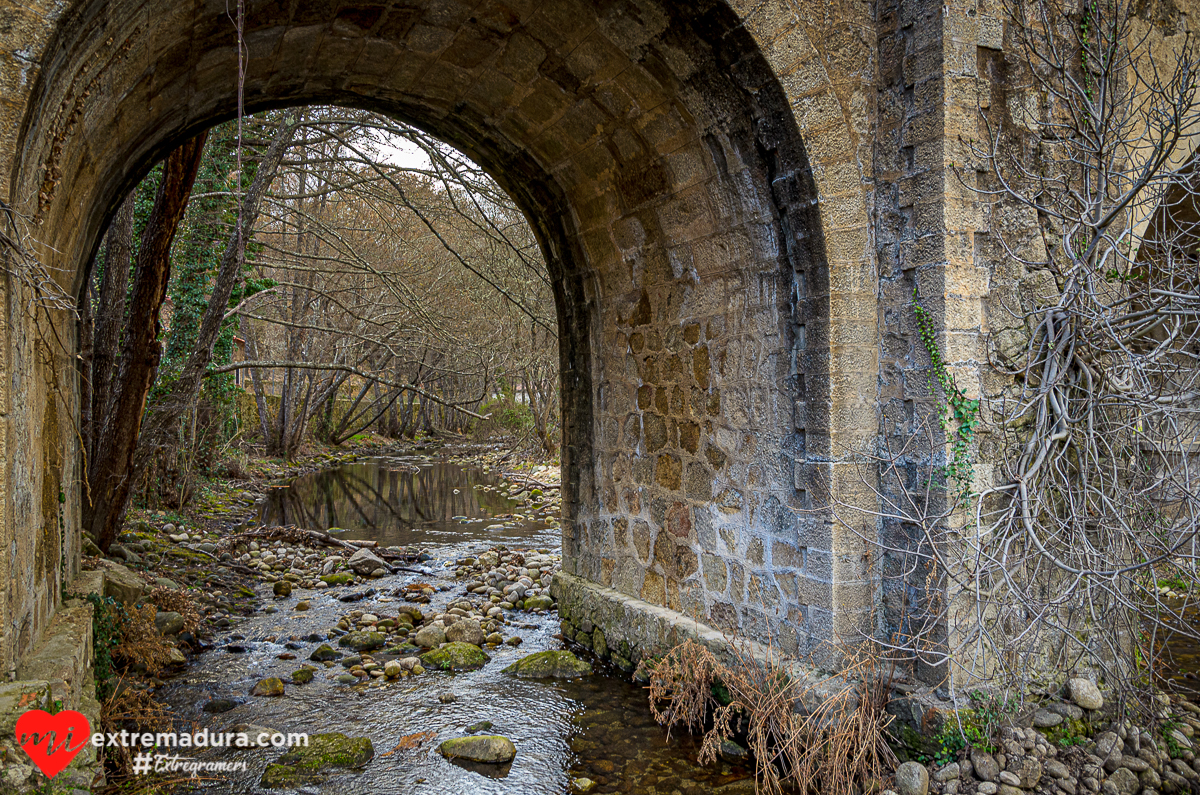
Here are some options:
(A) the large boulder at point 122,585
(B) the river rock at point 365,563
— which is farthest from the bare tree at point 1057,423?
(B) the river rock at point 365,563

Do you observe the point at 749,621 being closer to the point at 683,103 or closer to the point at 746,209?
the point at 746,209

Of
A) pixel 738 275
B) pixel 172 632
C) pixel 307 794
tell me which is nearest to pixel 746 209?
pixel 738 275

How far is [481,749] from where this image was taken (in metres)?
3.88

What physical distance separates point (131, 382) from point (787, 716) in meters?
5.61

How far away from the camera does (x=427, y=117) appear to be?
528cm

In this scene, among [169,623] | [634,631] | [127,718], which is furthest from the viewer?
[169,623]

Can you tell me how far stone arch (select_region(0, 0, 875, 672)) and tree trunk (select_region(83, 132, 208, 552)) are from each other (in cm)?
175

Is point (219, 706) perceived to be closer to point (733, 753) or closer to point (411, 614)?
point (411, 614)

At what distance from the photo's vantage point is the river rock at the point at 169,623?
541 cm

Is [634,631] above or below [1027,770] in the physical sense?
above

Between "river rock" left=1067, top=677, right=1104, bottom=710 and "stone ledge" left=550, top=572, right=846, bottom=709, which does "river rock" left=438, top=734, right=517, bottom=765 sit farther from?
"river rock" left=1067, top=677, right=1104, bottom=710

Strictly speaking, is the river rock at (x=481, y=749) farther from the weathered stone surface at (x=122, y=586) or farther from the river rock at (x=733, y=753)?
the weathered stone surface at (x=122, y=586)

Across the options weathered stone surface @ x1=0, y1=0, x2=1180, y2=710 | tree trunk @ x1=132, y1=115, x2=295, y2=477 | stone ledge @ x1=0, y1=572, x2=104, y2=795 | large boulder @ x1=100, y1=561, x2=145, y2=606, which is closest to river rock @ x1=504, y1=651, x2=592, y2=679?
weathered stone surface @ x1=0, y1=0, x2=1180, y2=710

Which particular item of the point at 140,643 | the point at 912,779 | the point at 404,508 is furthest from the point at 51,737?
the point at 404,508
